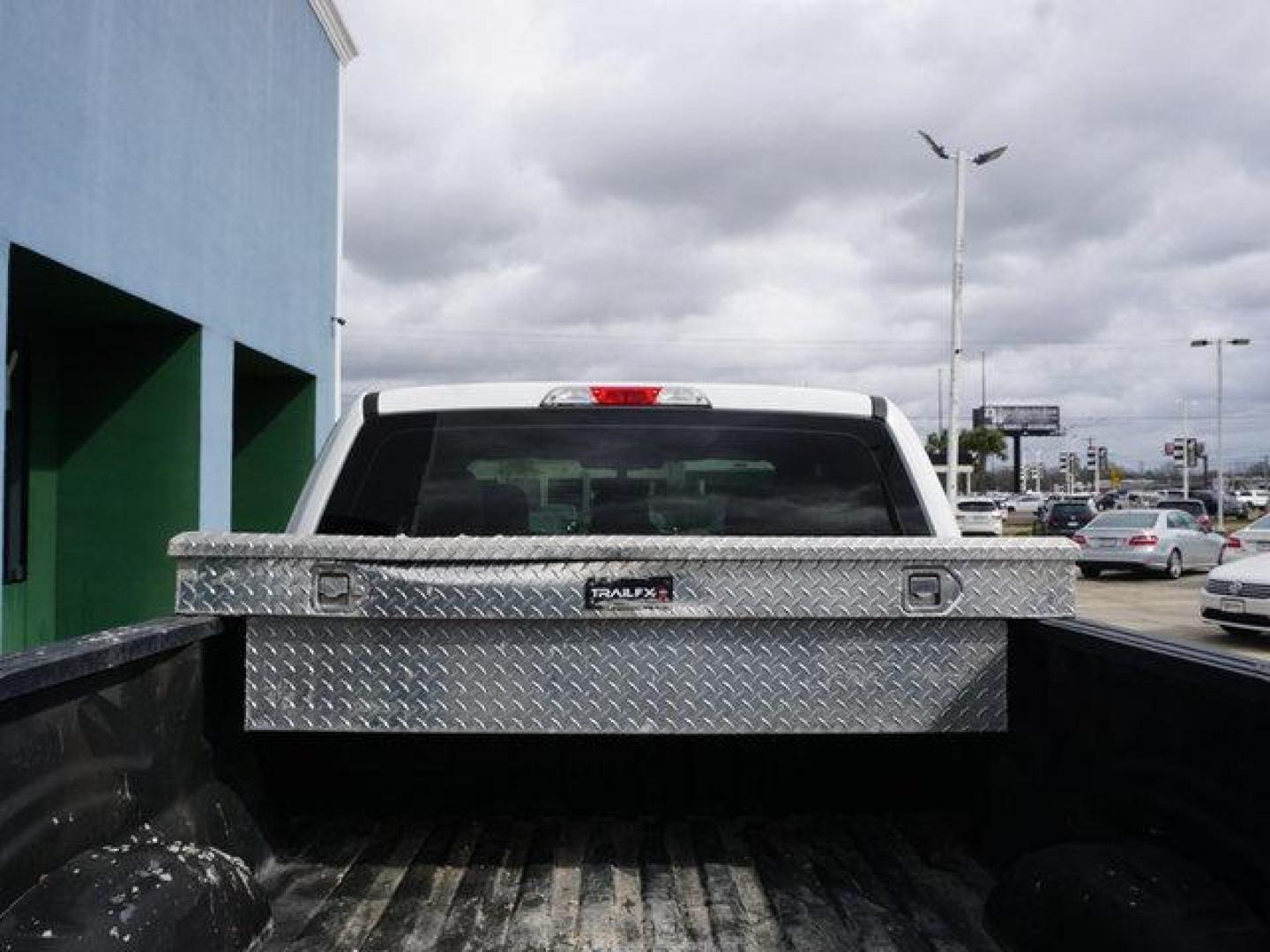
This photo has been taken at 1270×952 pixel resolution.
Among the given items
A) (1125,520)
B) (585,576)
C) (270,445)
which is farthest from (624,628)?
(1125,520)

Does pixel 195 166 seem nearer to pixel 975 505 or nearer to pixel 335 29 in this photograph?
pixel 335 29

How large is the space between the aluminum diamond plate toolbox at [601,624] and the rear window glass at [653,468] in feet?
1.91

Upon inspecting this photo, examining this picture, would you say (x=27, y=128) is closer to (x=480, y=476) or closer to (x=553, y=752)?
(x=480, y=476)

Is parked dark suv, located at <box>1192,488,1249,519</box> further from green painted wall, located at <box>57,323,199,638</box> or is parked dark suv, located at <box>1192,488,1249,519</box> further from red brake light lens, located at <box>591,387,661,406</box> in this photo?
red brake light lens, located at <box>591,387,661,406</box>

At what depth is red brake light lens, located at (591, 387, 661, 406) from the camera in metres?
3.52

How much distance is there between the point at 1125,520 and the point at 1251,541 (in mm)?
6146

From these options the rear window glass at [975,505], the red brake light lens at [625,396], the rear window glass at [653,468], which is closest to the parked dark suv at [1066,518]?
the rear window glass at [975,505]

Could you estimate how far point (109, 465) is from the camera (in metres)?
10.1

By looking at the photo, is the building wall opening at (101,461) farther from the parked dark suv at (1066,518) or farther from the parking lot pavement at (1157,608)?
the parked dark suv at (1066,518)

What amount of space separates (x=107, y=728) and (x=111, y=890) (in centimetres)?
38

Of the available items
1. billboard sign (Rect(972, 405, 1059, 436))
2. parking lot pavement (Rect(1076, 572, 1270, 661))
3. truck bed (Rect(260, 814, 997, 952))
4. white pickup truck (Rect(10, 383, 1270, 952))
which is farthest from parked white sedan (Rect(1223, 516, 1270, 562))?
billboard sign (Rect(972, 405, 1059, 436))

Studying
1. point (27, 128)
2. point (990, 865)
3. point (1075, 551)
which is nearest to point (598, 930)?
point (990, 865)

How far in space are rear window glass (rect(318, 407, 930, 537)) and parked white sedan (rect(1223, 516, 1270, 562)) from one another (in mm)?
18683

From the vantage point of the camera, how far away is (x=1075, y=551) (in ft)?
9.91
